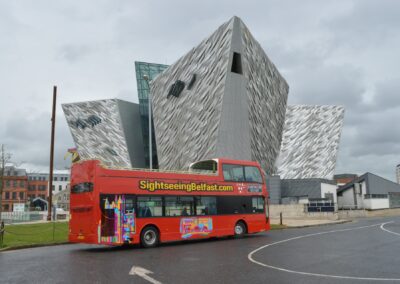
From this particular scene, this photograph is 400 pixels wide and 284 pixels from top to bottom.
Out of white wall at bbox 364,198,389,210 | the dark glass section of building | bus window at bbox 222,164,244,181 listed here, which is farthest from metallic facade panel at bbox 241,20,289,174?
bus window at bbox 222,164,244,181

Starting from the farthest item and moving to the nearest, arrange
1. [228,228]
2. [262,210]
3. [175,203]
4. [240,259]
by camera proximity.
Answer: [262,210] < [228,228] < [175,203] < [240,259]

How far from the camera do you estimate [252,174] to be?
70.5 feet

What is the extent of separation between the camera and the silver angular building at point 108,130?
69312 mm

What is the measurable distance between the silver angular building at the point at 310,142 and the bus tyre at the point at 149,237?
4431cm

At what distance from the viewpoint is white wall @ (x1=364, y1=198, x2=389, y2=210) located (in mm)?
60406

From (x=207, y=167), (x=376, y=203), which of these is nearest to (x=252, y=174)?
(x=207, y=167)

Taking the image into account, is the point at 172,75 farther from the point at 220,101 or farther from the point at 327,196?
the point at 327,196

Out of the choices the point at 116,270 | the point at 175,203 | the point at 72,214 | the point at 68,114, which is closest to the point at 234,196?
the point at 175,203

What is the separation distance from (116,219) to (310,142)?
179 ft

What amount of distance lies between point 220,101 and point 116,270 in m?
35.9

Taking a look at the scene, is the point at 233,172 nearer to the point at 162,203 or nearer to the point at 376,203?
the point at 162,203

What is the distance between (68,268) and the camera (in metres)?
11.0

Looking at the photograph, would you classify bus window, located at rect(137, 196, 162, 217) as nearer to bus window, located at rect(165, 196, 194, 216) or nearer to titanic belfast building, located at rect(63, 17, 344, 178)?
bus window, located at rect(165, 196, 194, 216)

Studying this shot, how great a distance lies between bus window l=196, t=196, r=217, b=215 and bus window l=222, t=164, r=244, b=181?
1413mm
